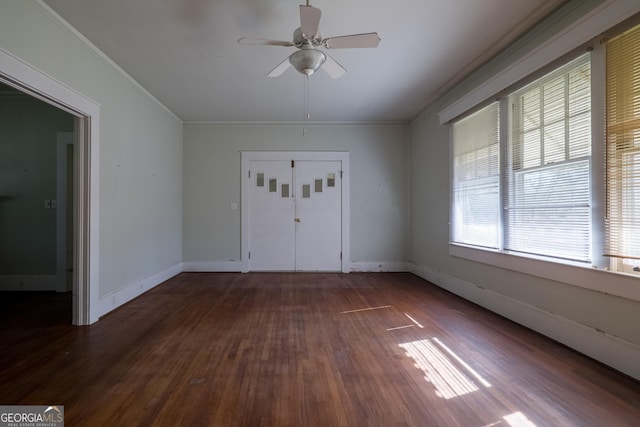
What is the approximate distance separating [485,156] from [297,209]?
309 cm

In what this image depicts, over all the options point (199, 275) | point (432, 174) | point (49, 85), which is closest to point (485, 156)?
point (432, 174)

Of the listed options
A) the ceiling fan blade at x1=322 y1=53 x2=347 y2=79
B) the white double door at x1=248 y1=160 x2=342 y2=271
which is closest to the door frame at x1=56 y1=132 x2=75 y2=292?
the white double door at x1=248 y1=160 x2=342 y2=271

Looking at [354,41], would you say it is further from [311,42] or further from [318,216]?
[318,216]

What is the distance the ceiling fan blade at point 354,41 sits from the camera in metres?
2.09

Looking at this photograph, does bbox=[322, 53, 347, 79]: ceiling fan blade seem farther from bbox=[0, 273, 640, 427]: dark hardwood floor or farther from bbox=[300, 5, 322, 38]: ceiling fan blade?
bbox=[0, 273, 640, 427]: dark hardwood floor

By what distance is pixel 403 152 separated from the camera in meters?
5.17

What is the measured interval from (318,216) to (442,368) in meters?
3.48

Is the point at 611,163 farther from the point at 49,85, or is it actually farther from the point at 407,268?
the point at 49,85

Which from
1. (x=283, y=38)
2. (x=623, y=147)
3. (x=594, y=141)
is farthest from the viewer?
(x=283, y=38)

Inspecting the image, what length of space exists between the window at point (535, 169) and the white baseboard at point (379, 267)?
5.57 feet

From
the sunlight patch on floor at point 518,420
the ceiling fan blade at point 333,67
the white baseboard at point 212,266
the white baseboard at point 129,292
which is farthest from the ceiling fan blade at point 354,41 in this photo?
the white baseboard at point 212,266

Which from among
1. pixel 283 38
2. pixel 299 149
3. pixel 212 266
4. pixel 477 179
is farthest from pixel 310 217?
pixel 283 38

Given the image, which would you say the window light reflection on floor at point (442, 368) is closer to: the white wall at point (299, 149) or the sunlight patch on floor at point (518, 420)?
the sunlight patch on floor at point (518, 420)

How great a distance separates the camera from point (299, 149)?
512cm
